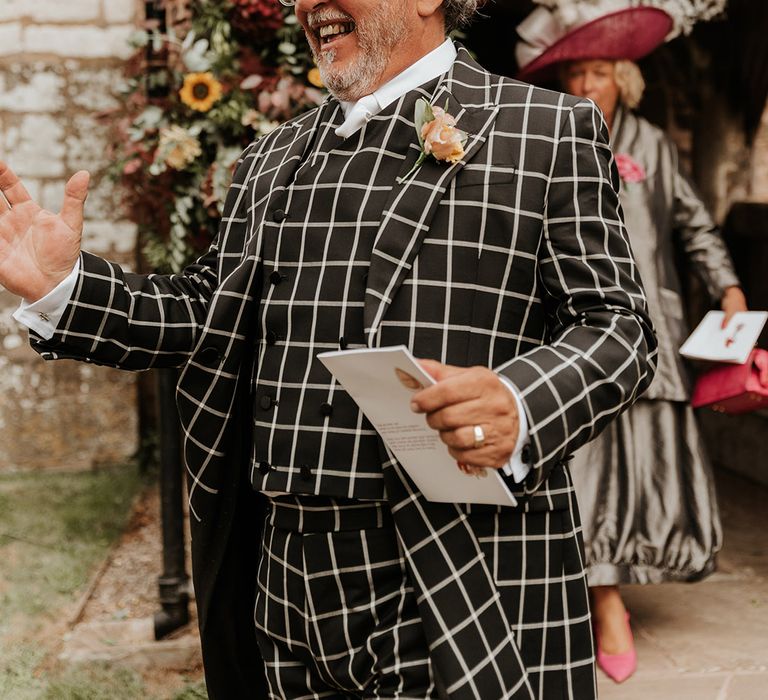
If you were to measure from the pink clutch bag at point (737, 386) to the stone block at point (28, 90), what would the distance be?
4.33 metres

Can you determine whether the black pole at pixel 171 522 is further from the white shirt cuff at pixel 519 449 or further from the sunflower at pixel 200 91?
the white shirt cuff at pixel 519 449

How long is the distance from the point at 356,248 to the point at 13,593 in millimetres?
3299

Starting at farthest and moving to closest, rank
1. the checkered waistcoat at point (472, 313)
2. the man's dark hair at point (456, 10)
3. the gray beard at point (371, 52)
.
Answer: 1. the man's dark hair at point (456, 10)
2. the gray beard at point (371, 52)
3. the checkered waistcoat at point (472, 313)

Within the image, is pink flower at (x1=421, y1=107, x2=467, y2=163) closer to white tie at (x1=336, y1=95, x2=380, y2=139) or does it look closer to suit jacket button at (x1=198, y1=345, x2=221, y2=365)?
white tie at (x1=336, y1=95, x2=380, y2=139)

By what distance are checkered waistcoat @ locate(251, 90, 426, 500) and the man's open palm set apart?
0.32 m

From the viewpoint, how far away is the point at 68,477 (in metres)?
6.39

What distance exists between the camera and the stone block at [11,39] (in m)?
6.31

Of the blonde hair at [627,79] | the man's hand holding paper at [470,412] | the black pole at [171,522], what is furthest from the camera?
the black pole at [171,522]

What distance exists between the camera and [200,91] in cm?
356

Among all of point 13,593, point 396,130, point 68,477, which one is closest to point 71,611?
point 13,593

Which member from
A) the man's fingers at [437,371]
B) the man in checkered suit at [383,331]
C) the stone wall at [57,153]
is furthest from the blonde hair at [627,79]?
the stone wall at [57,153]

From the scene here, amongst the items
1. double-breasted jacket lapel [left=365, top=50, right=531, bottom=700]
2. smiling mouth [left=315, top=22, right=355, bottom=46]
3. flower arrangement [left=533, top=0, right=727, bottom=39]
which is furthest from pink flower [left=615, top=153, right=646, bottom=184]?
double-breasted jacket lapel [left=365, top=50, right=531, bottom=700]

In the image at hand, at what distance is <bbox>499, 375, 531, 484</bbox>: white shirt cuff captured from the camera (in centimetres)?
142

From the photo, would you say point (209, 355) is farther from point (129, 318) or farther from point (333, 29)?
point (333, 29)
